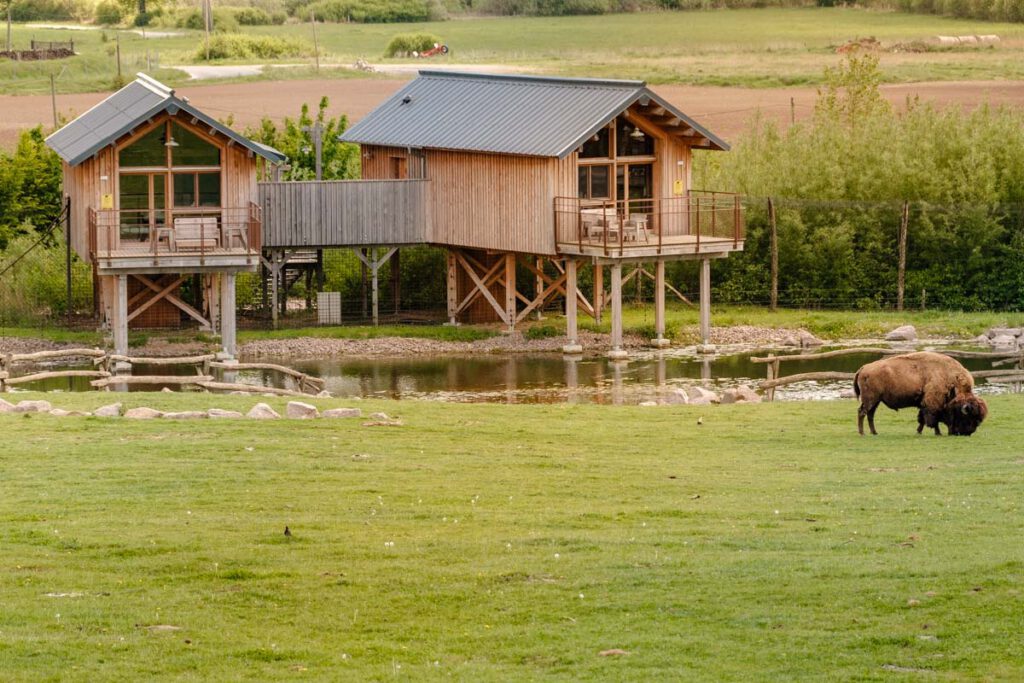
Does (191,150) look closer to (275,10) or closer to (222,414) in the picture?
(222,414)

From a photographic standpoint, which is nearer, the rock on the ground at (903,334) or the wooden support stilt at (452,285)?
the rock on the ground at (903,334)

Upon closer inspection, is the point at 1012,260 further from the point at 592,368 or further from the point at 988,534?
the point at 988,534

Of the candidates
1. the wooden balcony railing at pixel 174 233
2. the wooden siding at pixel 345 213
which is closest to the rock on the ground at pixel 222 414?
the wooden balcony railing at pixel 174 233

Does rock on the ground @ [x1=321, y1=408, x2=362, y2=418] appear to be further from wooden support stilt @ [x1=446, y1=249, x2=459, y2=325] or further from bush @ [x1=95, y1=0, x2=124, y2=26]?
bush @ [x1=95, y1=0, x2=124, y2=26]

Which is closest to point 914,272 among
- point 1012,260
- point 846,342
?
point 1012,260

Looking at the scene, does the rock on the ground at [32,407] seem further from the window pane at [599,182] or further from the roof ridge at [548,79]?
the window pane at [599,182]

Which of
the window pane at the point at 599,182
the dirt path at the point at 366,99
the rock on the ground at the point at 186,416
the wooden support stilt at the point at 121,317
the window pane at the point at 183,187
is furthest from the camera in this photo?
the dirt path at the point at 366,99

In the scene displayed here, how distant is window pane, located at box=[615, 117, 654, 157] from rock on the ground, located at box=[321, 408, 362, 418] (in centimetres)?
1923

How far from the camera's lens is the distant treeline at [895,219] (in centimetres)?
4747

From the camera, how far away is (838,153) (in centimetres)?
4981

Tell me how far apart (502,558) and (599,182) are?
27.8 m

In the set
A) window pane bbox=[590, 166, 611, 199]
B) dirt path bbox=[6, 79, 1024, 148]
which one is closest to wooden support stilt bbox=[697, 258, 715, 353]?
window pane bbox=[590, 166, 611, 199]

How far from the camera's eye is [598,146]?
141ft

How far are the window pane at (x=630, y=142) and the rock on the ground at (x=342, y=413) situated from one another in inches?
757
